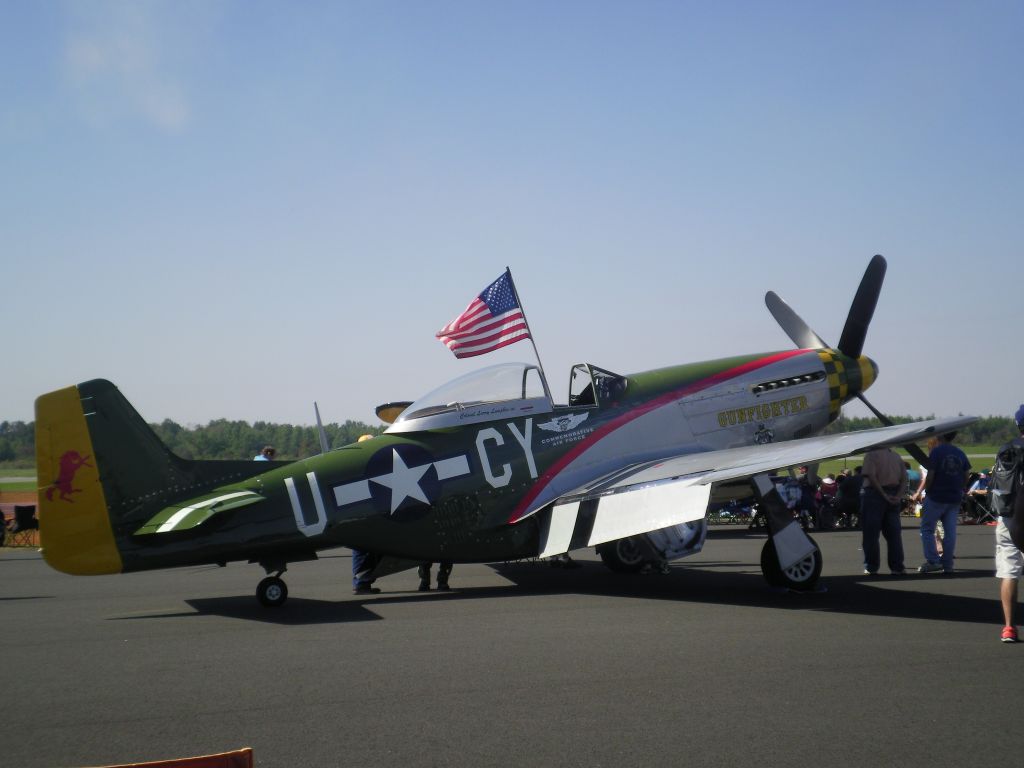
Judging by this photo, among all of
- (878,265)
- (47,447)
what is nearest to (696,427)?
(878,265)

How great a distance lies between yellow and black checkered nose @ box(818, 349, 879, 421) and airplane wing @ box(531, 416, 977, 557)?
328cm

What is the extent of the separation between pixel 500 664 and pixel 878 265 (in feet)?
33.4

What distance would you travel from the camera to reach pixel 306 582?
11.9 meters

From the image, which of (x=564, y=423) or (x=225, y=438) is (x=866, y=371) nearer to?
(x=564, y=423)

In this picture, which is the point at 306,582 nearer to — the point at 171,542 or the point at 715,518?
the point at 171,542

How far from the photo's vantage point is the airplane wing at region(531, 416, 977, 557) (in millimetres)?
8367

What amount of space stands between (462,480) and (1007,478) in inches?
211

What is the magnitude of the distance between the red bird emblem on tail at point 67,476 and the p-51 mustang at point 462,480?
1 centimetres

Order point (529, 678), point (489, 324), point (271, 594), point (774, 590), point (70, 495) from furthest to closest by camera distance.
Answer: point (489, 324)
point (774, 590)
point (271, 594)
point (70, 495)
point (529, 678)

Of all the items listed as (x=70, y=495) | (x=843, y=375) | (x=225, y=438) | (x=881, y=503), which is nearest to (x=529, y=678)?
(x=70, y=495)

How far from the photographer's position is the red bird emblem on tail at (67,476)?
8.52 metres

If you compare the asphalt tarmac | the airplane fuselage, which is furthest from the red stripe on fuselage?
the asphalt tarmac

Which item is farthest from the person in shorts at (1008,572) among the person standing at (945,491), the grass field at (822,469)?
the grass field at (822,469)

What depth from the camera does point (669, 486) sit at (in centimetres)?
875
